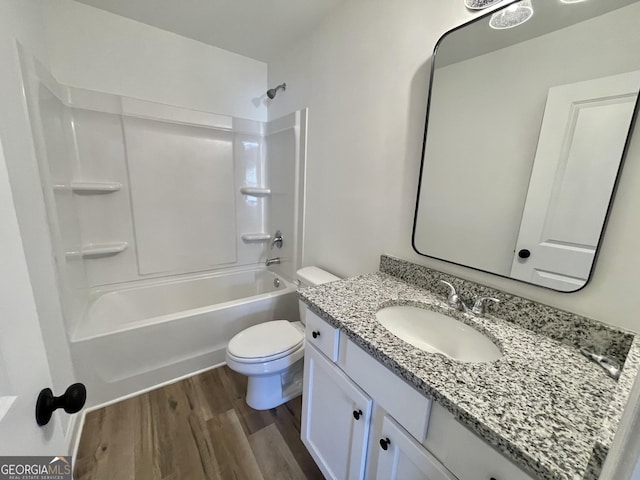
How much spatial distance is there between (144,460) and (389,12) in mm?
2513

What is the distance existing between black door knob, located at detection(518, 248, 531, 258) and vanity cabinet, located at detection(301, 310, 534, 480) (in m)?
0.66

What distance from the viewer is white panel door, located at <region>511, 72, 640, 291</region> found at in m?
0.76

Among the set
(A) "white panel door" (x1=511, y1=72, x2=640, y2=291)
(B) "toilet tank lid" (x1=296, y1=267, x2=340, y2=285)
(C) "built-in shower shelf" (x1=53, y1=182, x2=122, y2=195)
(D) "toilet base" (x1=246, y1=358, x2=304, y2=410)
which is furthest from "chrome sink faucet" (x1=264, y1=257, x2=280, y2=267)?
(A) "white panel door" (x1=511, y1=72, x2=640, y2=291)

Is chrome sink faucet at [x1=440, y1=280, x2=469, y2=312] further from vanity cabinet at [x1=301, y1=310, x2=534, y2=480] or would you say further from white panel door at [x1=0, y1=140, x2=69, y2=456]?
white panel door at [x1=0, y1=140, x2=69, y2=456]

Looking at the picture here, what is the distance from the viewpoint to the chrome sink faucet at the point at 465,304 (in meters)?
1.01

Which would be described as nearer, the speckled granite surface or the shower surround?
the speckled granite surface

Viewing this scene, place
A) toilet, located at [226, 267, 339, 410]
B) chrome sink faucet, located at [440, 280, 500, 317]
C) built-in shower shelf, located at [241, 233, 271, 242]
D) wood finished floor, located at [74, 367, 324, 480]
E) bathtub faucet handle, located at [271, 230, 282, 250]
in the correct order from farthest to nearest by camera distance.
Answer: built-in shower shelf, located at [241, 233, 271, 242]
bathtub faucet handle, located at [271, 230, 282, 250]
toilet, located at [226, 267, 339, 410]
wood finished floor, located at [74, 367, 324, 480]
chrome sink faucet, located at [440, 280, 500, 317]

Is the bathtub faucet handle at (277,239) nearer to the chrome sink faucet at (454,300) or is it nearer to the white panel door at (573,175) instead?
the chrome sink faucet at (454,300)

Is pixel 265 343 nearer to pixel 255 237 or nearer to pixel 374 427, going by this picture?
pixel 374 427

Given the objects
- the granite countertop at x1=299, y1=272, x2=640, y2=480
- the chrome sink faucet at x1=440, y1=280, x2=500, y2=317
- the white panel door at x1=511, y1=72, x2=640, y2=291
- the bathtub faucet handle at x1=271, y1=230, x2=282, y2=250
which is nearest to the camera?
the granite countertop at x1=299, y1=272, x2=640, y2=480

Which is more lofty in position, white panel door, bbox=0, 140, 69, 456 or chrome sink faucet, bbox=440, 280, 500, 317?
white panel door, bbox=0, 140, 69, 456

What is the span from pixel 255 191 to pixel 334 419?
2.00m

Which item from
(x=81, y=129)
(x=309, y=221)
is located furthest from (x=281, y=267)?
(x=81, y=129)

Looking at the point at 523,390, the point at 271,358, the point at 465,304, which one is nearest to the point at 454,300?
the point at 465,304
